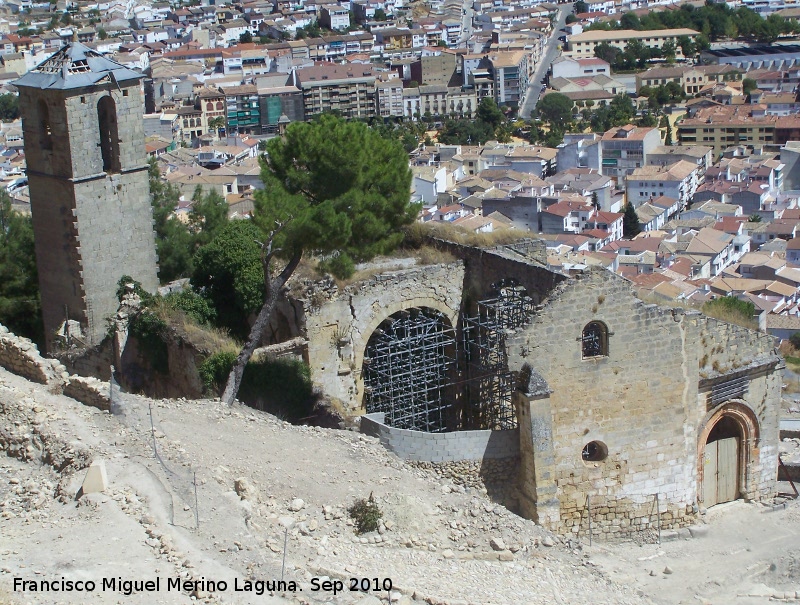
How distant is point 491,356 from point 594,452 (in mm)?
2246

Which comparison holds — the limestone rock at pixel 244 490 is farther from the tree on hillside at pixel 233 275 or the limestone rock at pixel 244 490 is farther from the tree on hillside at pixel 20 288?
the tree on hillside at pixel 20 288

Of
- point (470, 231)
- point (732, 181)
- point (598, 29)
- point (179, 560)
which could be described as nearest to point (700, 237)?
point (732, 181)

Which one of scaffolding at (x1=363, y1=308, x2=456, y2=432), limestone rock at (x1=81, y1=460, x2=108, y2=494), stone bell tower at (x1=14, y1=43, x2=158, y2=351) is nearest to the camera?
limestone rock at (x1=81, y1=460, x2=108, y2=494)

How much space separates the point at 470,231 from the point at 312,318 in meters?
3.14

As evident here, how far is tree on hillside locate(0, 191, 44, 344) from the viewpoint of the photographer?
21047 mm

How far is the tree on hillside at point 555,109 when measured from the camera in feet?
333

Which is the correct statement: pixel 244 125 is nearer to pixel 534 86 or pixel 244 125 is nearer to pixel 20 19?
pixel 534 86

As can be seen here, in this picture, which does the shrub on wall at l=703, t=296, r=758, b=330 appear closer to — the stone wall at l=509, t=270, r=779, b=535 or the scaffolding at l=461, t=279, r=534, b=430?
the stone wall at l=509, t=270, r=779, b=535

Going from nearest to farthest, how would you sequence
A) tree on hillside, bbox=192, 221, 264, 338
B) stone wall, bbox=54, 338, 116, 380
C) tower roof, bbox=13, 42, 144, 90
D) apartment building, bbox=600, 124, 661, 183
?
tree on hillside, bbox=192, 221, 264, 338 → stone wall, bbox=54, 338, 116, 380 → tower roof, bbox=13, 42, 144, 90 → apartment building, bbox=600, 124, 661, 183

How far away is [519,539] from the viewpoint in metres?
13.5

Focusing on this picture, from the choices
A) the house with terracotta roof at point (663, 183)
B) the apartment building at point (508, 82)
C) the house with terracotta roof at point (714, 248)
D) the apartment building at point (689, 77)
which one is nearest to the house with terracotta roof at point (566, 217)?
the house with terracotta roof at point (714, 248)

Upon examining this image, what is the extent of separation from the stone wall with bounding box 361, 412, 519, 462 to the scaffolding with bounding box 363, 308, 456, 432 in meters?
1.72

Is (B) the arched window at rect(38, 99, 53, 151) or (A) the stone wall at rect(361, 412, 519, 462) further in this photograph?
(B) the arched window at rect(38, 99, 53, 151)

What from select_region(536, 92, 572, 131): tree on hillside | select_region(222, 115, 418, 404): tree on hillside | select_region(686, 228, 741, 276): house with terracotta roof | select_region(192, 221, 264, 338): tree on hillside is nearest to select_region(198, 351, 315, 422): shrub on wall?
select_region(222, 115, 418, 404): tree on hillside
